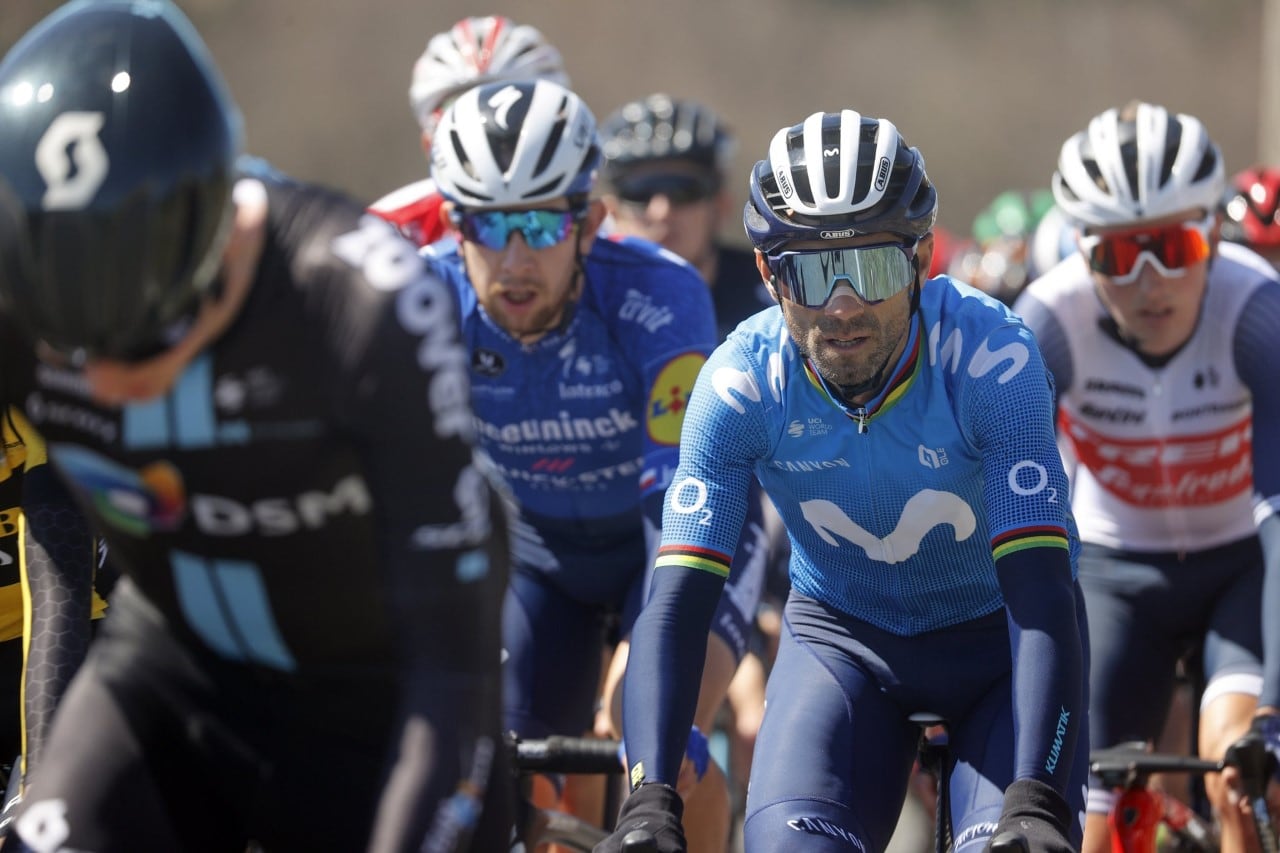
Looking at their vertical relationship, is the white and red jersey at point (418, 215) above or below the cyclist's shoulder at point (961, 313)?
below

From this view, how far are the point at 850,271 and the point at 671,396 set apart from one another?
48.1 inches

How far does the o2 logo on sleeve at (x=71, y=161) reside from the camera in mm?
2533

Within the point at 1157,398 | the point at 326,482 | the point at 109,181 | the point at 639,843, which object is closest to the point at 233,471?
the point at 326,482

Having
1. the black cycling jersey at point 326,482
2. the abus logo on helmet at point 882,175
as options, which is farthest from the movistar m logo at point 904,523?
the black cycling jersey at point 326,482

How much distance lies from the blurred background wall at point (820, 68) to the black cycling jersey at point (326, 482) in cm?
1835

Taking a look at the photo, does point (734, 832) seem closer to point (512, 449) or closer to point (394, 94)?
point (512, 449)

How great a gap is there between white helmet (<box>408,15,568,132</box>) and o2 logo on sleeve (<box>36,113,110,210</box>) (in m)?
5.37

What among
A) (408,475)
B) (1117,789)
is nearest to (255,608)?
(408,475)

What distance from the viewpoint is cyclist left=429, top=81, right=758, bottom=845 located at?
545cm

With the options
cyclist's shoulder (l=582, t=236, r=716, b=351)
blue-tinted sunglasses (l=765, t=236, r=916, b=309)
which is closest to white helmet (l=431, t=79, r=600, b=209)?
cyclist's shoulder (l=582, t=236, r=716, b=351)

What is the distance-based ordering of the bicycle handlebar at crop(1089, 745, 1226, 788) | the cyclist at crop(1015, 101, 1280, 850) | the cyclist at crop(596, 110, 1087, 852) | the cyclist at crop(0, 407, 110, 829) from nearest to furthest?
1. the cyclist at crop(0, 407, 110, 829)
2. the cyclist at crop(596, 110, 1087, 852)
3. the bicycle handlebar at crop(1089, 745, 1226, 788)
4. the cyclist at crop(1015, 101, 1280, 850)

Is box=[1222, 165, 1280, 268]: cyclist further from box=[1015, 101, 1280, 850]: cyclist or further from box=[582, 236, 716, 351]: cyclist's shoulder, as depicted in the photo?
box=[582, 236, 716, 351]: cyclist's shoulder

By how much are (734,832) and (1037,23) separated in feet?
55.5

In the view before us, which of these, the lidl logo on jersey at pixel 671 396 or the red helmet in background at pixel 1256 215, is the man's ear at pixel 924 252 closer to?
the lidl logo on jersey at pixel 671 396
